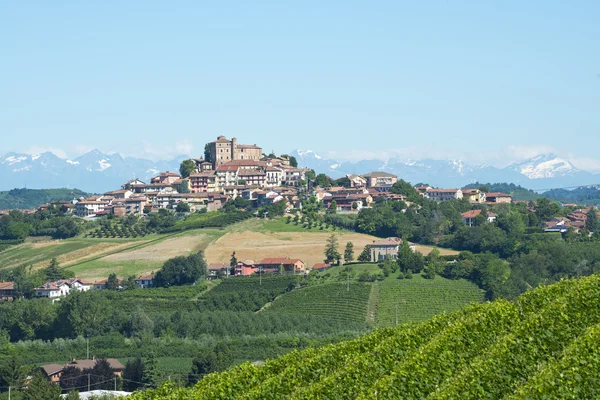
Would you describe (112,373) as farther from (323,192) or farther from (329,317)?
(323,192)

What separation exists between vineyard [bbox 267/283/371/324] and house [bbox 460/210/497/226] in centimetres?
2984

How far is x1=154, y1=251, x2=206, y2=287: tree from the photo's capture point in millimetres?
91000

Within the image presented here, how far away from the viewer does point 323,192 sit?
123375 millimetres

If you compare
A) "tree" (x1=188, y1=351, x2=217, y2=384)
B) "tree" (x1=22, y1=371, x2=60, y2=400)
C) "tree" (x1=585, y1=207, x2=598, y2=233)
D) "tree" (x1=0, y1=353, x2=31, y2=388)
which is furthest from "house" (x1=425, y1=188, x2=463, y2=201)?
"tree" (x1=22, y1=371, x2=60, y2=400)

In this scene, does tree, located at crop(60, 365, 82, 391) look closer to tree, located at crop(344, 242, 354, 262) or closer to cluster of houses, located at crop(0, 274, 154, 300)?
cluster of houses, located at crop(0, 274, 154, 300)

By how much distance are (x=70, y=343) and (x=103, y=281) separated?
72.6ft

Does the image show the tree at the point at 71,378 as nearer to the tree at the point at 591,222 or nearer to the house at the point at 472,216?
the house at the point at 472,216

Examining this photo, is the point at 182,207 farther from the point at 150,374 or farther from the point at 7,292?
the point at 150,374

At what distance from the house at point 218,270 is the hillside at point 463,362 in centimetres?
5958

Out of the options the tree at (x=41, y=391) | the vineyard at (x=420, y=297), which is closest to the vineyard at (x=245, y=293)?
the vineyard at (x=420, y=297)

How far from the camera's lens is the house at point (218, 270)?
93.3 meters

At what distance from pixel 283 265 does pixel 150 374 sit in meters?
36.9

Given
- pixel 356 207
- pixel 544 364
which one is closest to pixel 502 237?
pixel 356 207

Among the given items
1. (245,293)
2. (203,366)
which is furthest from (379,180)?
(203,366)
